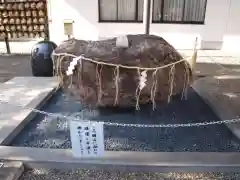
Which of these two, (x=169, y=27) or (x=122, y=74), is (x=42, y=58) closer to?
(x=122, y=74)

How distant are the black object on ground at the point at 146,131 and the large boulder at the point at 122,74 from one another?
204 mm

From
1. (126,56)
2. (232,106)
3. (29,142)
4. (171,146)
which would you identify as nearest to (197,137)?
(171,146)

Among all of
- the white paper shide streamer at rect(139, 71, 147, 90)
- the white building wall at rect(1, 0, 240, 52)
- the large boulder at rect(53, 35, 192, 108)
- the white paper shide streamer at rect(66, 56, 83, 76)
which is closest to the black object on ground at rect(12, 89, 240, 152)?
the large boulder at rect(53, 35, 192, 108)

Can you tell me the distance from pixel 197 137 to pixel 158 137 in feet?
1.56

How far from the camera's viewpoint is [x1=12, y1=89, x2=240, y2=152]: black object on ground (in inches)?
124

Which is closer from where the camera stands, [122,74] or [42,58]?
[122,74]

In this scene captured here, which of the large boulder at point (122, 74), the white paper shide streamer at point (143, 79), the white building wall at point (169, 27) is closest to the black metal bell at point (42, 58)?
the large boulder at point (122, 74)

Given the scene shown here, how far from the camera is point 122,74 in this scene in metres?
3.64

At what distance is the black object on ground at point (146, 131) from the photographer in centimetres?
315

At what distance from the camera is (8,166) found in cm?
265

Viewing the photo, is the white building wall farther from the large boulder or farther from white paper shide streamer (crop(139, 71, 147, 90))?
white paper shide streamer (crop(139, 71, 147, 90))

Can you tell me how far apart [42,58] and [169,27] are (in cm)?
458

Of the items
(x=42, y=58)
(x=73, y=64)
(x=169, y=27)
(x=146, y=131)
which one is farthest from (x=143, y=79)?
(x=169, y=27)

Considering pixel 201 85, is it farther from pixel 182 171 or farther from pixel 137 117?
pixel 182 171
